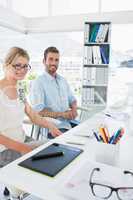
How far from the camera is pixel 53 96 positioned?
2365mm

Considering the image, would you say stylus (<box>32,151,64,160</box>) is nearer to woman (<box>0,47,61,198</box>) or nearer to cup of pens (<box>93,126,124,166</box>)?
cup of pens (<box>93,126,124,166</box>)

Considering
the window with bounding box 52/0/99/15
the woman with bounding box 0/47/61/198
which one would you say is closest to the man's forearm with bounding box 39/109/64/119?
the woman with bounding box 0/47/61/198

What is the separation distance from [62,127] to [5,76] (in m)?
0.91

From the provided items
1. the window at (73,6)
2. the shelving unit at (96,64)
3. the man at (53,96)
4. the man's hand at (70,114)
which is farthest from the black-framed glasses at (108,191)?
the window at (73,6)

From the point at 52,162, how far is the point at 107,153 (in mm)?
209

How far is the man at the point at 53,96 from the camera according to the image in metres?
2.23

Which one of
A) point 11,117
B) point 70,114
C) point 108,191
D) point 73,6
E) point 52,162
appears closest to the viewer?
point 108,191

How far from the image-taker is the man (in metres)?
2.23

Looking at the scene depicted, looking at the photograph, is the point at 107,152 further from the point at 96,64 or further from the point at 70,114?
the point at 96,64

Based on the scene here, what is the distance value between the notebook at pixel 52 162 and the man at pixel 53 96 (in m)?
1.19

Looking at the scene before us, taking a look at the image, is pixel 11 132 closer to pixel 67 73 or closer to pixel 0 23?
pixel 0 23

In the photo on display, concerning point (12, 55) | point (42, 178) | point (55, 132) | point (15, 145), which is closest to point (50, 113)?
point (55, 132)

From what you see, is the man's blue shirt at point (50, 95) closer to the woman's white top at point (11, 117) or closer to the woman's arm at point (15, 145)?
the woman's white top at point (11, 117)

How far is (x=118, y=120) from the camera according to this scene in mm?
1567
